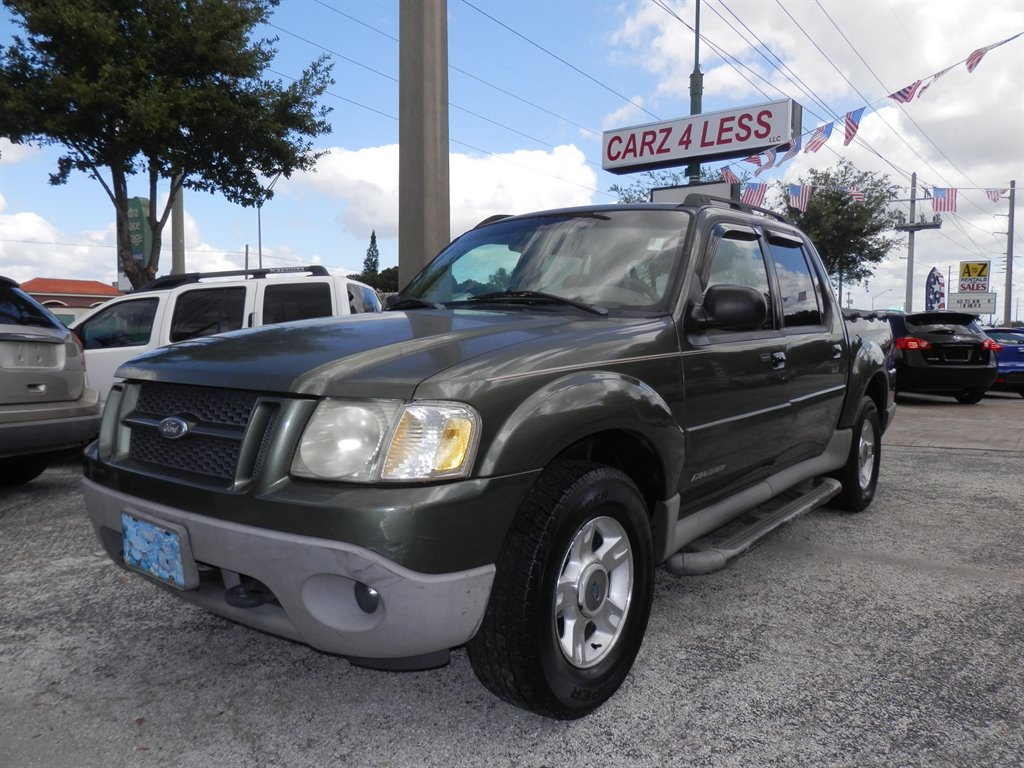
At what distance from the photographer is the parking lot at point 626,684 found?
7.82ft

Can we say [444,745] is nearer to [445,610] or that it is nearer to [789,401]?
[445,610]

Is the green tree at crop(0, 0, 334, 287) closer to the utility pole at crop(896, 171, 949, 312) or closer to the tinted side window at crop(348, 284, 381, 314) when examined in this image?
the tinted side window at crop(348, 284, 381, 314)

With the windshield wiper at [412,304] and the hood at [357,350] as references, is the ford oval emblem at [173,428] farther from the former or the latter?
the windshield wiper at [412,304]

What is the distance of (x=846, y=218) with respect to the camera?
2986cm

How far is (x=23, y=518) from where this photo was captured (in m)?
5.11

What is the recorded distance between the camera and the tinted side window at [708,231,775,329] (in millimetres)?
3523

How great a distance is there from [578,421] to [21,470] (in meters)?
5.26

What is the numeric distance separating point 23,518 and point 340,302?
3583 millimetres

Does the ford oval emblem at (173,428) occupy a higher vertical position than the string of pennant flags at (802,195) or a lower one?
lower

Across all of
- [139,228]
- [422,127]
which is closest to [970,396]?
[422,127]

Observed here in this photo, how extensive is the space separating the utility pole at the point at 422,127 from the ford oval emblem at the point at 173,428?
29.7ft

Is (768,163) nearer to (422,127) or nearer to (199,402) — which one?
(422,127)

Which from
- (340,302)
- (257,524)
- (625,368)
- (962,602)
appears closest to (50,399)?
(340,302)

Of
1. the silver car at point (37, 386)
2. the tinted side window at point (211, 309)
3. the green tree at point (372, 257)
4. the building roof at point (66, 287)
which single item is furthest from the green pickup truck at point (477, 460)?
the green tree at point (372, 257)
